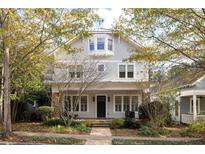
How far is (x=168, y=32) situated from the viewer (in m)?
13.4

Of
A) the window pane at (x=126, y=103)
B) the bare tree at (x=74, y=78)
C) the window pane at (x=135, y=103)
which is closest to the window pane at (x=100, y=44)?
the bare tree at (x=74, y=78)

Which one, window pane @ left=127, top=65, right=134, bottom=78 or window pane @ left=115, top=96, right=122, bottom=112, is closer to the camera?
window pane @ left=127, top=65, right=134, bottom=78

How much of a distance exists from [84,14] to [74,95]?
10.3 m

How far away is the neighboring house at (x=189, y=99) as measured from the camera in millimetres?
21844

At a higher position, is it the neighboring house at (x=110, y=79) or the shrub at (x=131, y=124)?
the neighboring house at (x=110, y=79)

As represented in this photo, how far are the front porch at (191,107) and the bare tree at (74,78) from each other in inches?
226

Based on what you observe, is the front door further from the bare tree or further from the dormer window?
the dormer window

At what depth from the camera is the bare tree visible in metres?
21.0

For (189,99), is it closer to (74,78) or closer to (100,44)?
(100,44)

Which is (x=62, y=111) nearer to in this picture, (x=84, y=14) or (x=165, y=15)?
(x=84, y=14)

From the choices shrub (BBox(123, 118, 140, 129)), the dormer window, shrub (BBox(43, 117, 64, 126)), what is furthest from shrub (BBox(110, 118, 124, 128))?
the dormer window

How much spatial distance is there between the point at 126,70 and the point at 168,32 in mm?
11461

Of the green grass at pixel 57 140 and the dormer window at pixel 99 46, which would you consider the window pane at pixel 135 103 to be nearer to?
the dormer window at pixel 99 46
